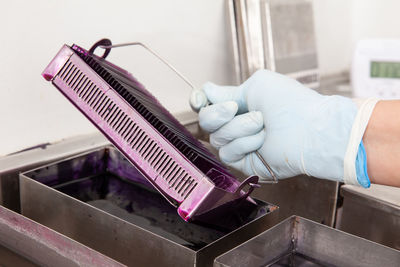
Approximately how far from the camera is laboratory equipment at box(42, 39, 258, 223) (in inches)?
38.2

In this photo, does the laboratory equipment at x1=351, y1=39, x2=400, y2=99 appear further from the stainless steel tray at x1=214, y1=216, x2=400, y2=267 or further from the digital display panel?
the stainless steel tray at x1=214, y1=216, x2=400, y2=267

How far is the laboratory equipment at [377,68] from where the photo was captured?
2.17 metres

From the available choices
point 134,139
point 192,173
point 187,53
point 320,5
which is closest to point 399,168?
point 192,173

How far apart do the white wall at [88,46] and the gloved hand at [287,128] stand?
46cm

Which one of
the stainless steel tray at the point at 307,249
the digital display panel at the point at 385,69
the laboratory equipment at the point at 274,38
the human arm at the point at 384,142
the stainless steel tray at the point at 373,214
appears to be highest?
the laboratory equipment at the point at 274,38

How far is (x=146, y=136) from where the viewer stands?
1029mm

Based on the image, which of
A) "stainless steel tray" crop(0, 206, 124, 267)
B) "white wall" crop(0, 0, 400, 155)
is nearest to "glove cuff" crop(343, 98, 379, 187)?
A: "stainless steel tray" crop(0, 206, 124, 267)

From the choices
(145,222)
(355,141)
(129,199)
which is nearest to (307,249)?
(355,141)

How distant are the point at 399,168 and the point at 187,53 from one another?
0.97m

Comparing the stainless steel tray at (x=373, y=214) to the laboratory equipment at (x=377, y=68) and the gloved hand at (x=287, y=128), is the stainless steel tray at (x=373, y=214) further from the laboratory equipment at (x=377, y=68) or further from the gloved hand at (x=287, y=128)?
the laboratory equipment at (x=377, y=68)

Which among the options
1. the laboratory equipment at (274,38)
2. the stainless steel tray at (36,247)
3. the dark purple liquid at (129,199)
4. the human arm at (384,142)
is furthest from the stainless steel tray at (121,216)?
the laboratory equipment at (274,38)

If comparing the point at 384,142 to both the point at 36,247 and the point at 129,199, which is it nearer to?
the point at 129,199

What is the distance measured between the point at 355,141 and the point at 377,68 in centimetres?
120

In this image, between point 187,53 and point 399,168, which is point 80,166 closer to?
point 187,53
